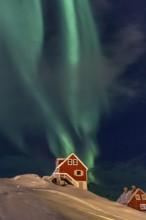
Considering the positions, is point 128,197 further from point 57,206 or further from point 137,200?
point 57,206

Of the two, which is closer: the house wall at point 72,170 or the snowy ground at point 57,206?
the snowy ground at point 57,206

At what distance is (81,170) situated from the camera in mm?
46688

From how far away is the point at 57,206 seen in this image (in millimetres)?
6340

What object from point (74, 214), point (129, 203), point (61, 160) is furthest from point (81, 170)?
point (74, 214)

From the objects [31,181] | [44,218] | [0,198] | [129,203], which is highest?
[129,203]

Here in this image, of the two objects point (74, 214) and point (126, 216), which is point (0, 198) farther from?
point (126, 216)

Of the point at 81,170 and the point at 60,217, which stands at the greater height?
the point at 81,170

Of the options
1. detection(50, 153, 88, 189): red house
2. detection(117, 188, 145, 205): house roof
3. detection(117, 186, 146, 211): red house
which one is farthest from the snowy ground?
detection(117, 188, 145, 205): house roof

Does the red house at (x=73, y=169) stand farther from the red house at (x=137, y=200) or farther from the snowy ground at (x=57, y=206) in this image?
the snowy ground at (x=57, y=206)

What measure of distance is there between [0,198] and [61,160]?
41.5 meters

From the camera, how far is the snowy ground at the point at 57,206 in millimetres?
5605

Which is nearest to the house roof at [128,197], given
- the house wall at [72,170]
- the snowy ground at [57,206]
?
the house wall at [72,170]

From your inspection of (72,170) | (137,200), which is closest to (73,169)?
(72,170)

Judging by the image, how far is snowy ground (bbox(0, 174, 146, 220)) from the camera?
5.61 m
